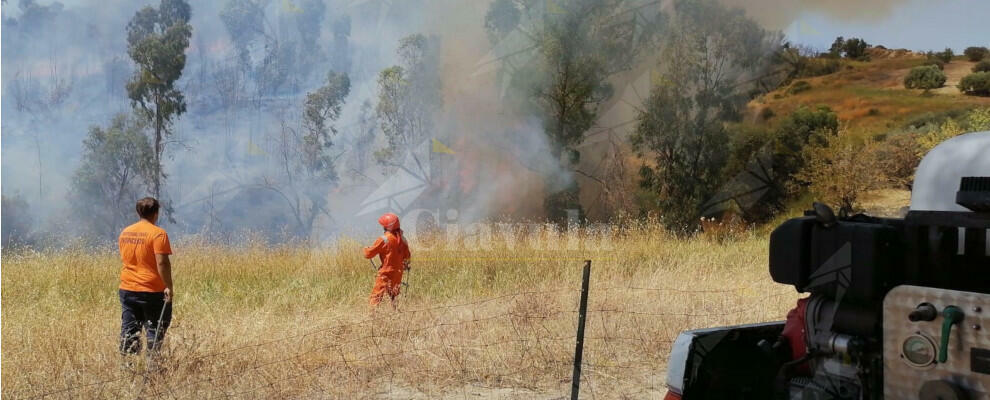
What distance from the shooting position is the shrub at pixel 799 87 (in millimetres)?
19906

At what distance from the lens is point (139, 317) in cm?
561

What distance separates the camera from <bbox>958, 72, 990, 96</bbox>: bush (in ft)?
63.6

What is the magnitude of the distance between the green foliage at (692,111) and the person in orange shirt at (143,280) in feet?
42.6

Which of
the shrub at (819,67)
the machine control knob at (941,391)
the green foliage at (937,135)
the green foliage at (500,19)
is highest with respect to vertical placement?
the green foliage at (500,19)

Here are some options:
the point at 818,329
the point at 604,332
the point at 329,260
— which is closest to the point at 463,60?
the point at 329,260

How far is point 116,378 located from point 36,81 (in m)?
16.4

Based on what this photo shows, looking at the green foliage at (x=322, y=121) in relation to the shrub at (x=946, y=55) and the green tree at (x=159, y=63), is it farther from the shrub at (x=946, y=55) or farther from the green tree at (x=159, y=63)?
the shrub at (x=946, y=55)

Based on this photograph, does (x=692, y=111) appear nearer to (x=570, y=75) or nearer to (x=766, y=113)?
(x=766, y=113)

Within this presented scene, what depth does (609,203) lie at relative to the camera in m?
18.2

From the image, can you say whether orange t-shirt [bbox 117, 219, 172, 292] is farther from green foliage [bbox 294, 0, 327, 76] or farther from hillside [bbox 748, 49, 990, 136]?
hillside [bbox 748, 49, 990, 136]

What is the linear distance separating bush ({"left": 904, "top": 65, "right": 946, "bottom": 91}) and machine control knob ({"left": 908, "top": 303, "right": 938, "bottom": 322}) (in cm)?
2024

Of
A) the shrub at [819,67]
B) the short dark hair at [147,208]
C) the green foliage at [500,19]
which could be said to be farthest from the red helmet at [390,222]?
the shrub at [819,67]

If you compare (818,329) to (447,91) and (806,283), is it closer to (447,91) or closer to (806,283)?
(806,283)

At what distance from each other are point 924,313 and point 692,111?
16.3 m
